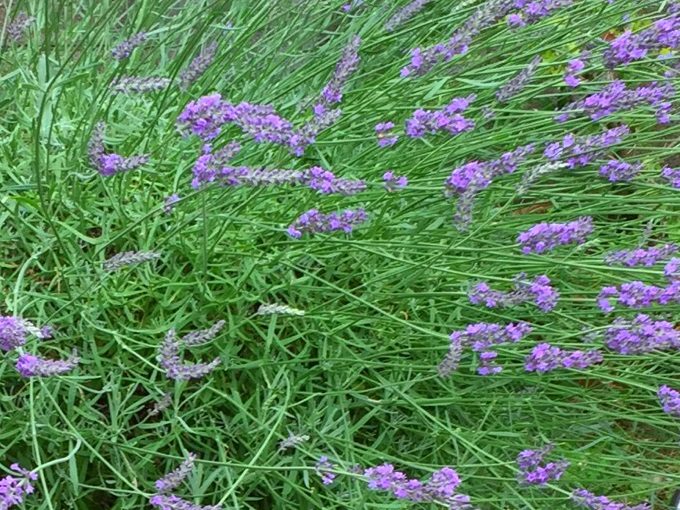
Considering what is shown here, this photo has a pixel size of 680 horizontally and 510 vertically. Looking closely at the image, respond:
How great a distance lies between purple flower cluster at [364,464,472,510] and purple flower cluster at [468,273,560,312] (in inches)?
15.2

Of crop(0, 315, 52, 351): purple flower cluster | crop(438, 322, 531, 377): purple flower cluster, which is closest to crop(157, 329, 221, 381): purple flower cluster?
crop(0, 315, 52, 351): purple flower cluster

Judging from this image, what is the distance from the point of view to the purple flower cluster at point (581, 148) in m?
1.45

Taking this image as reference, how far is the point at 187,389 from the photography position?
1.69m

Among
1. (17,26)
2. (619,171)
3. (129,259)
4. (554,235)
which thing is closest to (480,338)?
(554,235)

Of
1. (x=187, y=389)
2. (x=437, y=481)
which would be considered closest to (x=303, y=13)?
(x=187, y=389)

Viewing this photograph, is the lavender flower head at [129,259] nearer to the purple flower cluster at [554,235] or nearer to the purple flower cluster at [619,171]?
the purple flower cluster at [554,235]

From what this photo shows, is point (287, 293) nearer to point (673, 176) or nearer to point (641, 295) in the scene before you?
point (641, 295)

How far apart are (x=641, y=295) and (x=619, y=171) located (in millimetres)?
288

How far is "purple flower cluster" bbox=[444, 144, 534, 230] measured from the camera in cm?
133

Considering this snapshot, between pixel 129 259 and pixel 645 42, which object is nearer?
pixel 129 259

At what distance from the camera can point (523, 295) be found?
1.48m

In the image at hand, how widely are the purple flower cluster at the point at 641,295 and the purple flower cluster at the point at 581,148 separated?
0.26 m

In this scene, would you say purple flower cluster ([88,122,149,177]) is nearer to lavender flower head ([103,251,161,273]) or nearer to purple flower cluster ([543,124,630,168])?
lavender flower head ([103,251,161,273])

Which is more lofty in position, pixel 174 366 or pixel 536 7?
pixel 536 7
